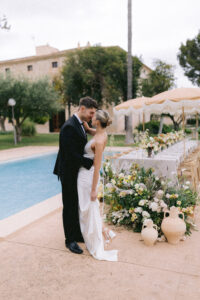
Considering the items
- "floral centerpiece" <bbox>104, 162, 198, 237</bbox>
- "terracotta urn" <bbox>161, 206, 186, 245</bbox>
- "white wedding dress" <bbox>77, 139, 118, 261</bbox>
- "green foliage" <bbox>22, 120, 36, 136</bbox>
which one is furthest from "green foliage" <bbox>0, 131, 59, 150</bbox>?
"terracotta urn" <bbox>161, 206, 186, 245</bbox>

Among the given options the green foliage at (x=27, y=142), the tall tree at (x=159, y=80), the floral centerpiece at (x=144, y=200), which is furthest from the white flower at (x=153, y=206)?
the tall tree at (x=159, y=80)

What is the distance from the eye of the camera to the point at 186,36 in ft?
103

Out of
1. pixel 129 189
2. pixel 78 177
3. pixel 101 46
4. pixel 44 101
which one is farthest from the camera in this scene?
pixel 101 46

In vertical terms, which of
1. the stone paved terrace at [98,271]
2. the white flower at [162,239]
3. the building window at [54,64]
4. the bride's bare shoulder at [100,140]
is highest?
the building window at [54,64]

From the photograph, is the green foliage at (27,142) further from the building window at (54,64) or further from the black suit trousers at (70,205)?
the black suit trousers at (70,205)

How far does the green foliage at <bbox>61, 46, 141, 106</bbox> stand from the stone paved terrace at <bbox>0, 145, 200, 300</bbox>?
1830cm

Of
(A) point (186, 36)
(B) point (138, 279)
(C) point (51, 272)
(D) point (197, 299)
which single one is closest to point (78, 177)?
(C) point (51, 272)

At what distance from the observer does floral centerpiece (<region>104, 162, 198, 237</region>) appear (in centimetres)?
376

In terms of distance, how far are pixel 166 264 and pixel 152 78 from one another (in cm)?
2122

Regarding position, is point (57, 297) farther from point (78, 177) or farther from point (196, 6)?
point (196, 6)

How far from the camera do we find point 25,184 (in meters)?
9.51

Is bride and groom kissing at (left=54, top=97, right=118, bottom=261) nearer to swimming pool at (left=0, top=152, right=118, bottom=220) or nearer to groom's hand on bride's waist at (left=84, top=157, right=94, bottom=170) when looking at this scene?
groom's hand on bride's waist at (left=84, top=157, right=94, bottom=170)

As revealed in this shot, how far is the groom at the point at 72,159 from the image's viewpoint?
3.14m

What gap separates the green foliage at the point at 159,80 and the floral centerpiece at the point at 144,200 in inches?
730
